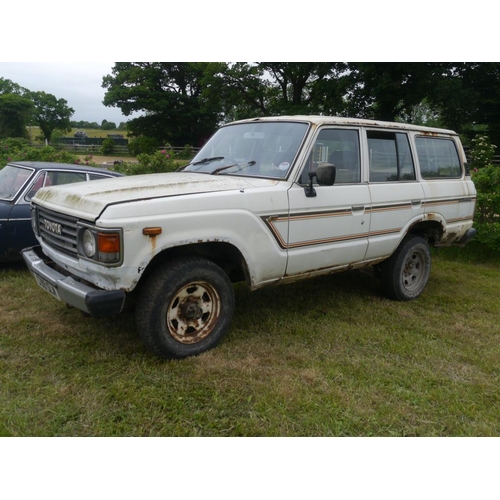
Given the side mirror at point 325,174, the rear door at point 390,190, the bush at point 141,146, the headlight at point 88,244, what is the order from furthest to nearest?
the bush at point 141,146
the rear door at point 390,190
the side mirror at point 325,174
the headlight at point 88,244

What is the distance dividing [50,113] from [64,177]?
68394 millimetres

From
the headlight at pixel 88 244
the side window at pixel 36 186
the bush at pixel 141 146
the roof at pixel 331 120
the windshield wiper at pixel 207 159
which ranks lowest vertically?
the headlight at pixel 88 244

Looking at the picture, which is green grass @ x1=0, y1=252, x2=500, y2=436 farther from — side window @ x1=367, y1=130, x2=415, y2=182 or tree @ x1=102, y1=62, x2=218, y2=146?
tree @ x1=102, y1=62, x2=218, y2=146

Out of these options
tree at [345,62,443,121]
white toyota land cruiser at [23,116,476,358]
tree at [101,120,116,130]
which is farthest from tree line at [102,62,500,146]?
tree at [101,120,116,130]

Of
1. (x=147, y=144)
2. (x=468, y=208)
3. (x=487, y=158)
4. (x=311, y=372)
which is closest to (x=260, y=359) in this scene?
(x=311, y=372)

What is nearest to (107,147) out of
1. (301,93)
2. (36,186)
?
(301,93)

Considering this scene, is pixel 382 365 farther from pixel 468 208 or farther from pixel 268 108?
pixel 268 108

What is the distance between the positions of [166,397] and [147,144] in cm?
3531

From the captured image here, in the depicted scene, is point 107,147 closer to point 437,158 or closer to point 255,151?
point 437,158

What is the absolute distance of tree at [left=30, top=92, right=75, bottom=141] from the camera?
65.1 m

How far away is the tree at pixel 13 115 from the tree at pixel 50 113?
1034 centimetres

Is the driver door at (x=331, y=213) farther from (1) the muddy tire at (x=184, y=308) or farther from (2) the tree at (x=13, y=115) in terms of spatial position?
(2) the tree at (x=13, y=115)

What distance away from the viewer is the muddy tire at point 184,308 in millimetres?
3482

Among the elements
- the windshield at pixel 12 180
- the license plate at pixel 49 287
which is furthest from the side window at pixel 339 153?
the windshield at pixel 12 180
